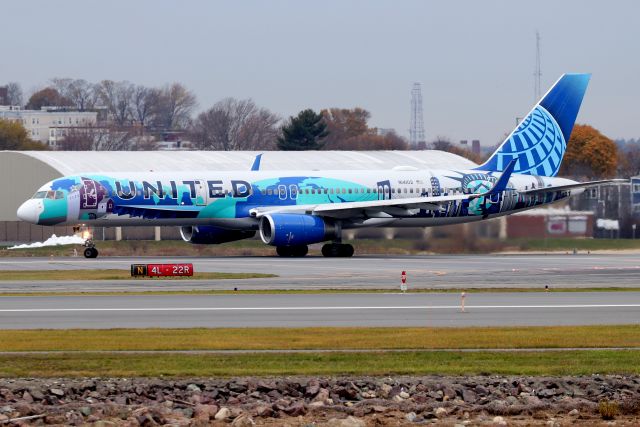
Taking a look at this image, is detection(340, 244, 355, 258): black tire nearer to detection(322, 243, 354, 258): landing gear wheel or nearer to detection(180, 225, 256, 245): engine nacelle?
detection(322, 243, 354, 258): landing gear wheel

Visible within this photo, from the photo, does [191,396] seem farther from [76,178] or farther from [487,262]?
[76,178]

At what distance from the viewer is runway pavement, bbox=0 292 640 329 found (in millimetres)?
30188

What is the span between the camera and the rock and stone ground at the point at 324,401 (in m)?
19.6

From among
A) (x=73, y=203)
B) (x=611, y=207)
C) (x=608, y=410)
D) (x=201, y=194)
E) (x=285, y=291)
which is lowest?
(x=608, y=410)

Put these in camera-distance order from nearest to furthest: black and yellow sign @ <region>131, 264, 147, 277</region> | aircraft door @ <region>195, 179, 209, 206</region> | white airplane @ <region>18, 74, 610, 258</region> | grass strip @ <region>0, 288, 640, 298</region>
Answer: grass strip @ <region>0, 288, 640, 298</region>
black and yellow sign @ <region>131, 264, 147, 277</region>
white airplane @ <region>18, 74, 610, 258</region>
aircraft door @ <region>195, 179, 209, 206</region>

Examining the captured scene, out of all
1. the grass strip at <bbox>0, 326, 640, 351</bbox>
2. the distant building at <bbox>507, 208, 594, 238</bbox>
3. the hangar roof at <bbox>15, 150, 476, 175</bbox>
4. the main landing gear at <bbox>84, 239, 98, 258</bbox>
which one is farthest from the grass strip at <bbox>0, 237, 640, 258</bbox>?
the grass strip at <bbox>0, 326, 640, 351</bbox>

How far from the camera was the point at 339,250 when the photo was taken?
61875mm

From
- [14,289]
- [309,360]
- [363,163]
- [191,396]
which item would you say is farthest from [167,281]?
[363,163]

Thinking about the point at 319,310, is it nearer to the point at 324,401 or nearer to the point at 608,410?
the point at 324,401

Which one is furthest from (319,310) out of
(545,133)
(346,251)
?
(545,133)

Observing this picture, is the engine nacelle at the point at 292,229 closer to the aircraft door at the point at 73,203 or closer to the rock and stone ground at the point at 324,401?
the aircraft door at the point at 73,203

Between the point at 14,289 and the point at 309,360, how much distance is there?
1929 cm

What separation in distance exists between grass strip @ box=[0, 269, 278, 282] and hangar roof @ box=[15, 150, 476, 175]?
31.0 m

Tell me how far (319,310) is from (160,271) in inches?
583
